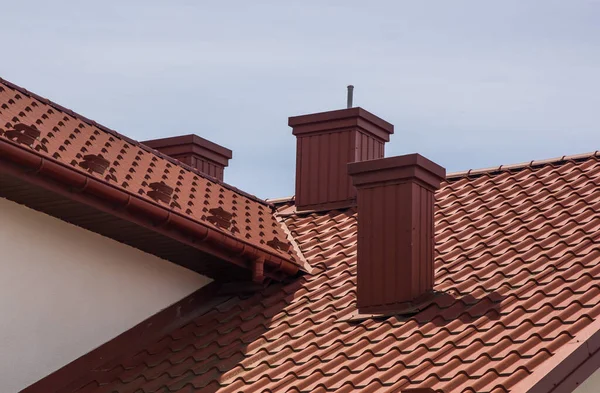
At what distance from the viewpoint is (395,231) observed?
10.8m

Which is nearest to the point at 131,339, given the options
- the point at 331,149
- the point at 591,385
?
the point at 331,149

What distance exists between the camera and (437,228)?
11820 millimetres

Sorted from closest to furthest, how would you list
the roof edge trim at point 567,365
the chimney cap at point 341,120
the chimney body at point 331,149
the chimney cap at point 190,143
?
1. the roof edge trim at point 567,365
2. the chimney body at point 331,149
3. the chimney cap at point 341,120
4. the chimney cap at point 190,143

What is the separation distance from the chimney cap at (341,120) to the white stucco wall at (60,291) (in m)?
2.97

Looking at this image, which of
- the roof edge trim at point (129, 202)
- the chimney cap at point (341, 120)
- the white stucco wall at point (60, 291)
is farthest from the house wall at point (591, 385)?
the chimney cap at point (341, 120)

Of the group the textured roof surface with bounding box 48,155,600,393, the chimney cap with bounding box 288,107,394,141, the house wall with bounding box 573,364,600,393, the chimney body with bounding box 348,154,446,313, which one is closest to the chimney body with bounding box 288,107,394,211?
the chimney cap with bounding box 288,107,394,141

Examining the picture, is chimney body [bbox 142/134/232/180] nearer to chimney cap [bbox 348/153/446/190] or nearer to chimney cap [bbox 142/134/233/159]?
chimney cap [bbox 142/134/233/159]

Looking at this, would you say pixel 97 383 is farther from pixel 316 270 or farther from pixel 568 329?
pixel 568 329

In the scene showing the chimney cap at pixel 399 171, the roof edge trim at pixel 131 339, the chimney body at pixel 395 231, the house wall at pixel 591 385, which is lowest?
the house wall at pixel 591 385

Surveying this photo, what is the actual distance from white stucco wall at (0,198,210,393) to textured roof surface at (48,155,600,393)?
0.37 meters

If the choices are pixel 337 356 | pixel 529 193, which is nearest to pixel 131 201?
pixel 337 356

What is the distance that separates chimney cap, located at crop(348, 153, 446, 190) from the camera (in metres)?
10.8

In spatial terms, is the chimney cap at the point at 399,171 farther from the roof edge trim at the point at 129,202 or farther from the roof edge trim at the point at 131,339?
the roof edge trim at the point at 131,339

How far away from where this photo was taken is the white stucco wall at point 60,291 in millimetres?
10594
